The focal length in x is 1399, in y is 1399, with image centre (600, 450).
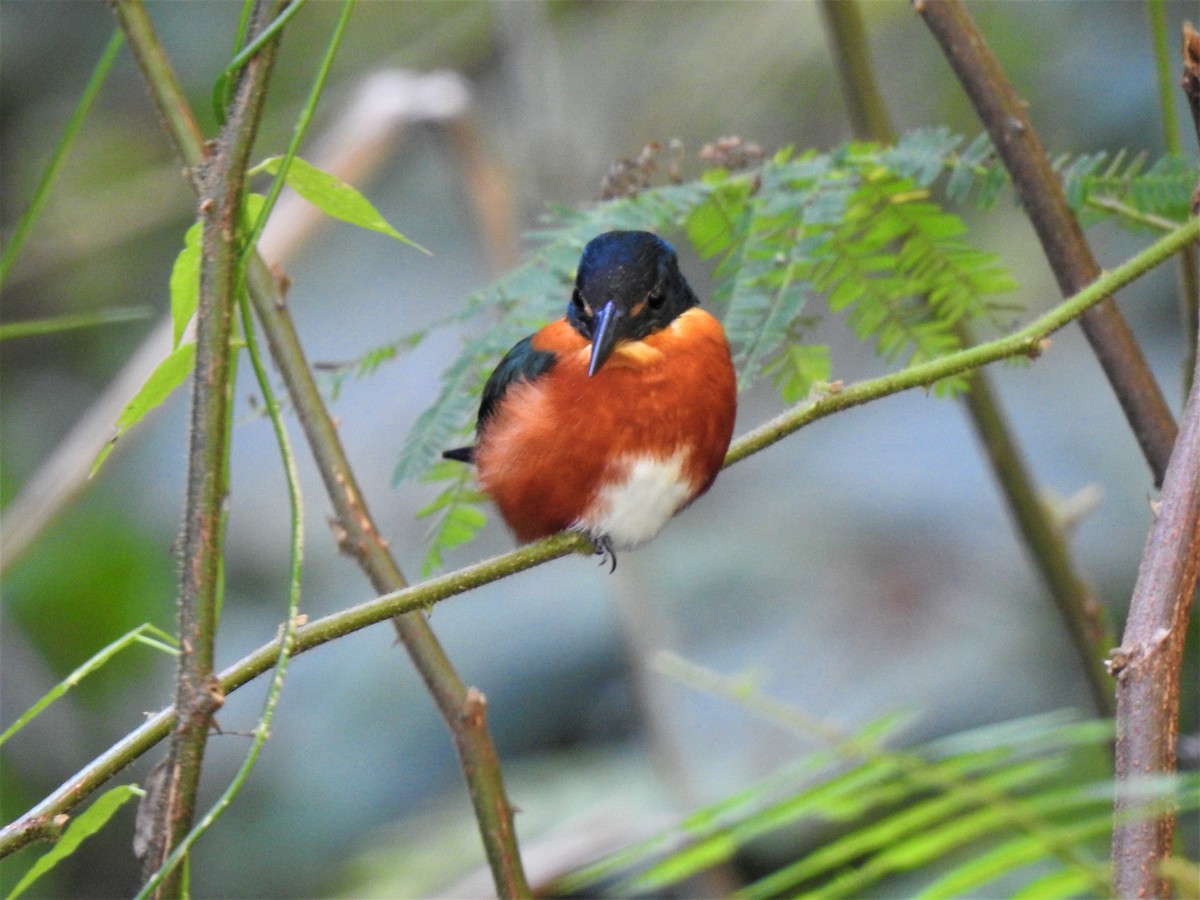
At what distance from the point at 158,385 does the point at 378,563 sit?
54 cm

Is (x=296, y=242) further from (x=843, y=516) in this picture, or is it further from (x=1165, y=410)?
(x=843, y=516)

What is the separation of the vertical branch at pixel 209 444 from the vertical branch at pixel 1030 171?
94 cm

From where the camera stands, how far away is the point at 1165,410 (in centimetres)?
164

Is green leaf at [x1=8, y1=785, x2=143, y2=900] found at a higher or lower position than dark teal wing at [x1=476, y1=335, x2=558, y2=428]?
lower

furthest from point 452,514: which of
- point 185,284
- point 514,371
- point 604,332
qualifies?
point 185,284

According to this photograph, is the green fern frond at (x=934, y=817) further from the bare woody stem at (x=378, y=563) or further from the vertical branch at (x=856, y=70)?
the vertical branch at (x=856, y=70)

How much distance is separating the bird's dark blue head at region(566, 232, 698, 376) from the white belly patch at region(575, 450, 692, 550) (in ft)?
0.61

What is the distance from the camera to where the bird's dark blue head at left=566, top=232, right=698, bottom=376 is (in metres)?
1.86

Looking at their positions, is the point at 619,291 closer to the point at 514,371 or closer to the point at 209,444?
the point at 514,371

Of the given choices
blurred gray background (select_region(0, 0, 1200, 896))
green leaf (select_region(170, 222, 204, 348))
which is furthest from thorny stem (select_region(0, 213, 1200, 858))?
blurred gray background (select_region(0, 0, 1200, 896))

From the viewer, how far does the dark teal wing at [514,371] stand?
199 centimetres

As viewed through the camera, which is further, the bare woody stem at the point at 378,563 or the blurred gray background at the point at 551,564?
the blurred gray background at the point at 551,564

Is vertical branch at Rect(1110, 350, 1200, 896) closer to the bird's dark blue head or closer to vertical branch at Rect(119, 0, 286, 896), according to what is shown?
vertical branch at Rect(119, 0, 286, 896)

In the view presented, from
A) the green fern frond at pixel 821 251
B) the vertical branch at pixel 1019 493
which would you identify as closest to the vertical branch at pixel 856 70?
the vertical branch at pixel 1019 493
